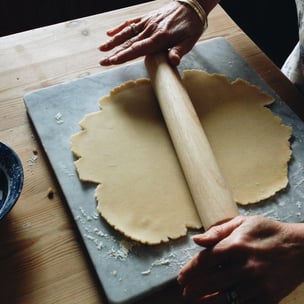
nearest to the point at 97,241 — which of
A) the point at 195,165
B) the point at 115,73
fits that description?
the point at 195,165

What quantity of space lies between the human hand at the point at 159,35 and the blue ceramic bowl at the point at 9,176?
43 centimetres

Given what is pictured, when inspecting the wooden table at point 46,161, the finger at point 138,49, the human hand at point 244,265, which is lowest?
the wooden table at point 46,161

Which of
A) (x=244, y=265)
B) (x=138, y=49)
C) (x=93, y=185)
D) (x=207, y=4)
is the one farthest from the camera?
(x=207, y=4)

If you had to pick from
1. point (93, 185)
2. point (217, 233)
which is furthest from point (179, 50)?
point (217, 233)

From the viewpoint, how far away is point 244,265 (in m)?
0.80

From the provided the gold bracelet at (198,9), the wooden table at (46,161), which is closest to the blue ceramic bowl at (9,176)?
the wooden table at (46,161)

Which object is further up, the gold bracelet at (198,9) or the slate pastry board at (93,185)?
the gold bracelet at (198,9)

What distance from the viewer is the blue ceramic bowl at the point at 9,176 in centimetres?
86

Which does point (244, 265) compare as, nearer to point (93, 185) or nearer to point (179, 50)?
point (93, 185)

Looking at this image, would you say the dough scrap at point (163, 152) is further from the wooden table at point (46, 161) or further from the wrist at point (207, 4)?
the wrist at point (207, 4)

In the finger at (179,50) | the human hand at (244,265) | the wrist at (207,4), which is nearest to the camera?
the human hand at (244,265)

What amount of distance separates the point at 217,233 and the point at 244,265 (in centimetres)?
8

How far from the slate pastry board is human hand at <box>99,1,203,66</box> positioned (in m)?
0.06

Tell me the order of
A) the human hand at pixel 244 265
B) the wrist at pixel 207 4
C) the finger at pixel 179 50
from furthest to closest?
the wrist at pixel 207 4 → the finger at pixel 179 50 → the human hand at pixel 244 265
